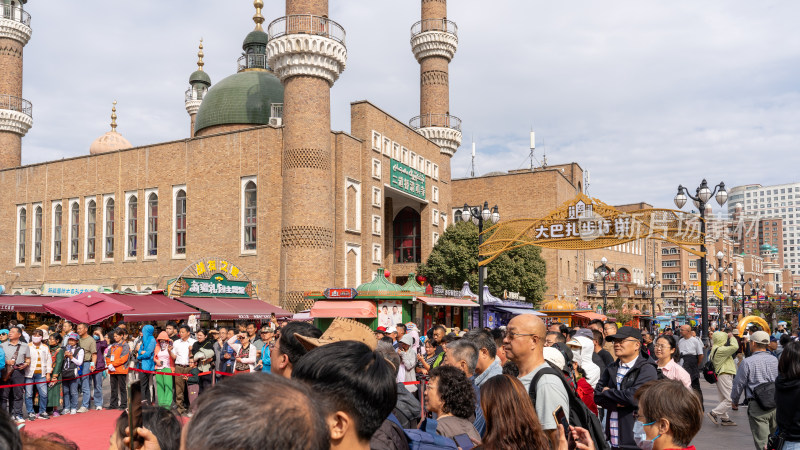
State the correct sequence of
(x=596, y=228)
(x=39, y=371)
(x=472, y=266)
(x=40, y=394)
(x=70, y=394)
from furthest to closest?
(x=472, y=266) < (x=596, y=228) < (x=70, y=394) < (x=40, y=394) < (x=39, y=371)

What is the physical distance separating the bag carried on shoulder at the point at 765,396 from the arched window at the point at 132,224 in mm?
36733

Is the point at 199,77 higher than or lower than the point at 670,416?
higher

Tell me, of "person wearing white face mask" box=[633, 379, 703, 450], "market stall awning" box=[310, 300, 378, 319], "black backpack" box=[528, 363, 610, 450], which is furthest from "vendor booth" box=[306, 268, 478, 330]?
"person wearing white face mask" box=[633, 379, 703, 450]

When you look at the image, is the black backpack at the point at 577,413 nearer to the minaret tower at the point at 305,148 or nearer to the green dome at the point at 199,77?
the minaret tower at the point at 305,148

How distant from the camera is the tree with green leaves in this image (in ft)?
131

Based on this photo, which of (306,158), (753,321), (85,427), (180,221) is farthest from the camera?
(180,221)

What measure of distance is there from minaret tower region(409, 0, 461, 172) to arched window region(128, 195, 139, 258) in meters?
19.2

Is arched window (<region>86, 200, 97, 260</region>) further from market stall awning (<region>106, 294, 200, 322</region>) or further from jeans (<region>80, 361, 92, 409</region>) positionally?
jeans (<region>80, 361, 92, 409</region>)

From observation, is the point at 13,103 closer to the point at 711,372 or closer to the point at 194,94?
the point at 194,94

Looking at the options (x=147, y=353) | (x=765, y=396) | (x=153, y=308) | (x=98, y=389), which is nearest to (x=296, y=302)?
(x=153, y=308)

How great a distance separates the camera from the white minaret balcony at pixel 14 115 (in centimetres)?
4209

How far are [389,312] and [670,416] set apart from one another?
24.2 metres

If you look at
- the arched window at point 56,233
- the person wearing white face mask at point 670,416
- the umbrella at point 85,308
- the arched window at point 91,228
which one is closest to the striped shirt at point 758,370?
the person wearing white face mask at point 670,416

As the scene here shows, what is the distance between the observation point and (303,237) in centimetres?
3241
